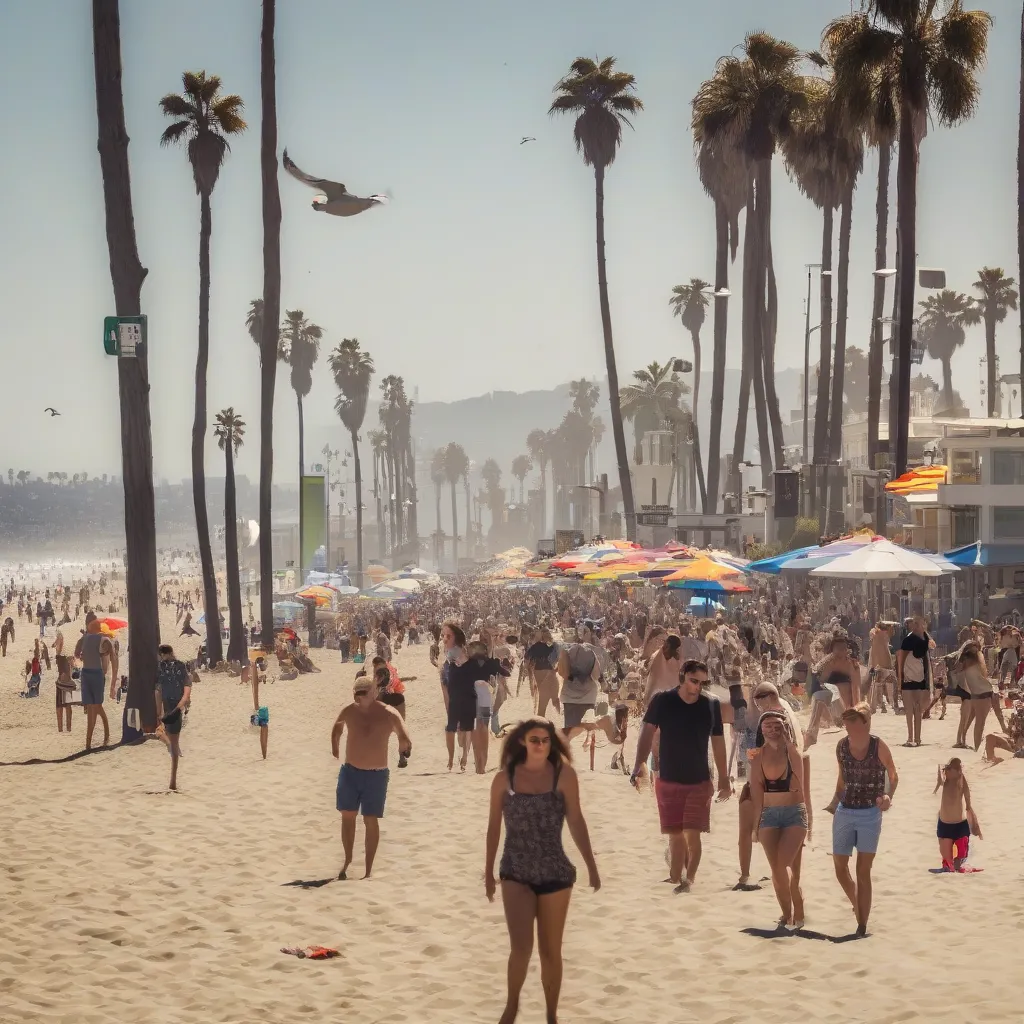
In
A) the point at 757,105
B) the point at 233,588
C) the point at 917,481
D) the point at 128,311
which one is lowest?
the point at 233,588

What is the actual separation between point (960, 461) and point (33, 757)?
831 inches

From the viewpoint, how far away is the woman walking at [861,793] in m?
8.01

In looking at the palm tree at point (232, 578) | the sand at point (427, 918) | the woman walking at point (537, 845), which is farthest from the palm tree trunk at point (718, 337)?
the woman walking at point (537, 845)

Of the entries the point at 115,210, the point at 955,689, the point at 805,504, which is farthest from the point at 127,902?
the point at 805,504

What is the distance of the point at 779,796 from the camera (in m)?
8.07

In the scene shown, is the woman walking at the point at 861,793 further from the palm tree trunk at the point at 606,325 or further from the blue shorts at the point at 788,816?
the palm tree trunk at the point at 606,325

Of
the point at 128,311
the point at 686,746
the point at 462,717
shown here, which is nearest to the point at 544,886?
the point at 686,746

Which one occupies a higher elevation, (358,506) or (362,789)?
(362,789)

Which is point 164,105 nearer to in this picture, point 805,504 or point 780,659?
point 780,659

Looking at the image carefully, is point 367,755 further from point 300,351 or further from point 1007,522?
point 300,351

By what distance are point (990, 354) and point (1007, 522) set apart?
5962cm

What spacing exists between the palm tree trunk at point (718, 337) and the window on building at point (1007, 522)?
71.6 feet

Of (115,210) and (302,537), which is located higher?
(115,210)

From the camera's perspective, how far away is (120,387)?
61.0 ft
